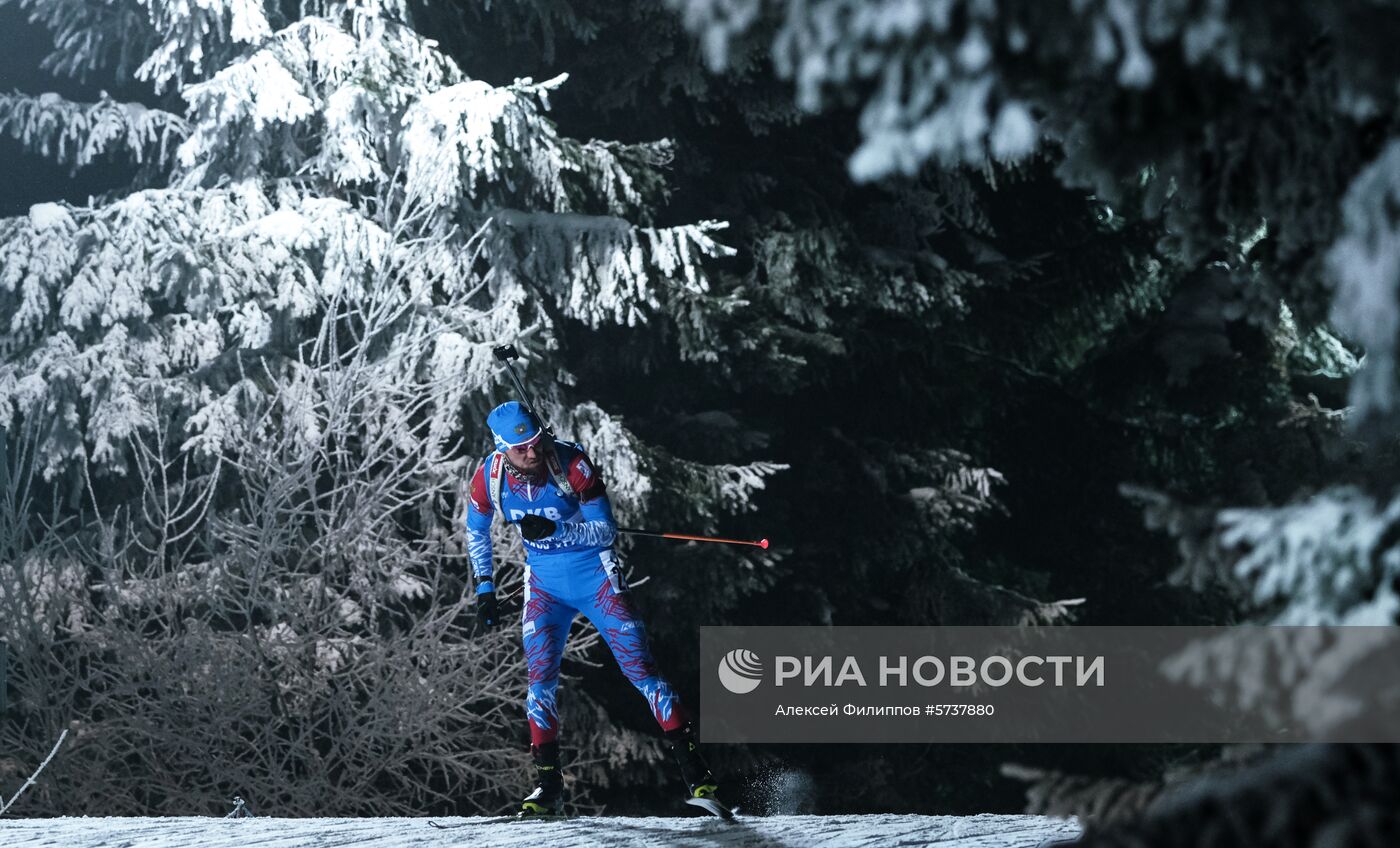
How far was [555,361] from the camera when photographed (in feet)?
42.7

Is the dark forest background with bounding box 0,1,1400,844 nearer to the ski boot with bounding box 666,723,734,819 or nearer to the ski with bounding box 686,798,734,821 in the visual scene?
the ski boot with bounding box 666,723,734,819

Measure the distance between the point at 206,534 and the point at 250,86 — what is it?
3325mm

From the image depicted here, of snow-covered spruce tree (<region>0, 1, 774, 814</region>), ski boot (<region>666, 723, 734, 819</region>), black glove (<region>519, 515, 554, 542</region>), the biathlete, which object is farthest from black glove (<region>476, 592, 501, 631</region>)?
snow-covered spruce tree (<region>0, 1, 774, 814</region>)

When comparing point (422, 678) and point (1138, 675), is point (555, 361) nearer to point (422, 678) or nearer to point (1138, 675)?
point (422, 678)

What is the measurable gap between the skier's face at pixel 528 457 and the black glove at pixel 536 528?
228 millimetres

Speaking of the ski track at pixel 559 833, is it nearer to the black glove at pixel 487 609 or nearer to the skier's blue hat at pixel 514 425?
the black glove at pixel 487 609

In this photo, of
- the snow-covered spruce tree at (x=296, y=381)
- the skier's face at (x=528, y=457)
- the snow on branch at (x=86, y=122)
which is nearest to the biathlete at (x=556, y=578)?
the skier's face at (x=528, y=457)

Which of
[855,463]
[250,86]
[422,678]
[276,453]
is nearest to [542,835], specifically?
[422,678]

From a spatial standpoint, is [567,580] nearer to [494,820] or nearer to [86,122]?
[494,820]

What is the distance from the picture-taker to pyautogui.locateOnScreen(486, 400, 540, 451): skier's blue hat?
705 centimetres

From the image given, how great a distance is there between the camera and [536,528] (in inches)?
286

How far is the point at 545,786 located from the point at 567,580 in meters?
0.95

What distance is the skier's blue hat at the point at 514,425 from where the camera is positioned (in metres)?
7.05

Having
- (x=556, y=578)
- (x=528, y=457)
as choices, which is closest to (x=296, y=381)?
(x=556, y=578)
